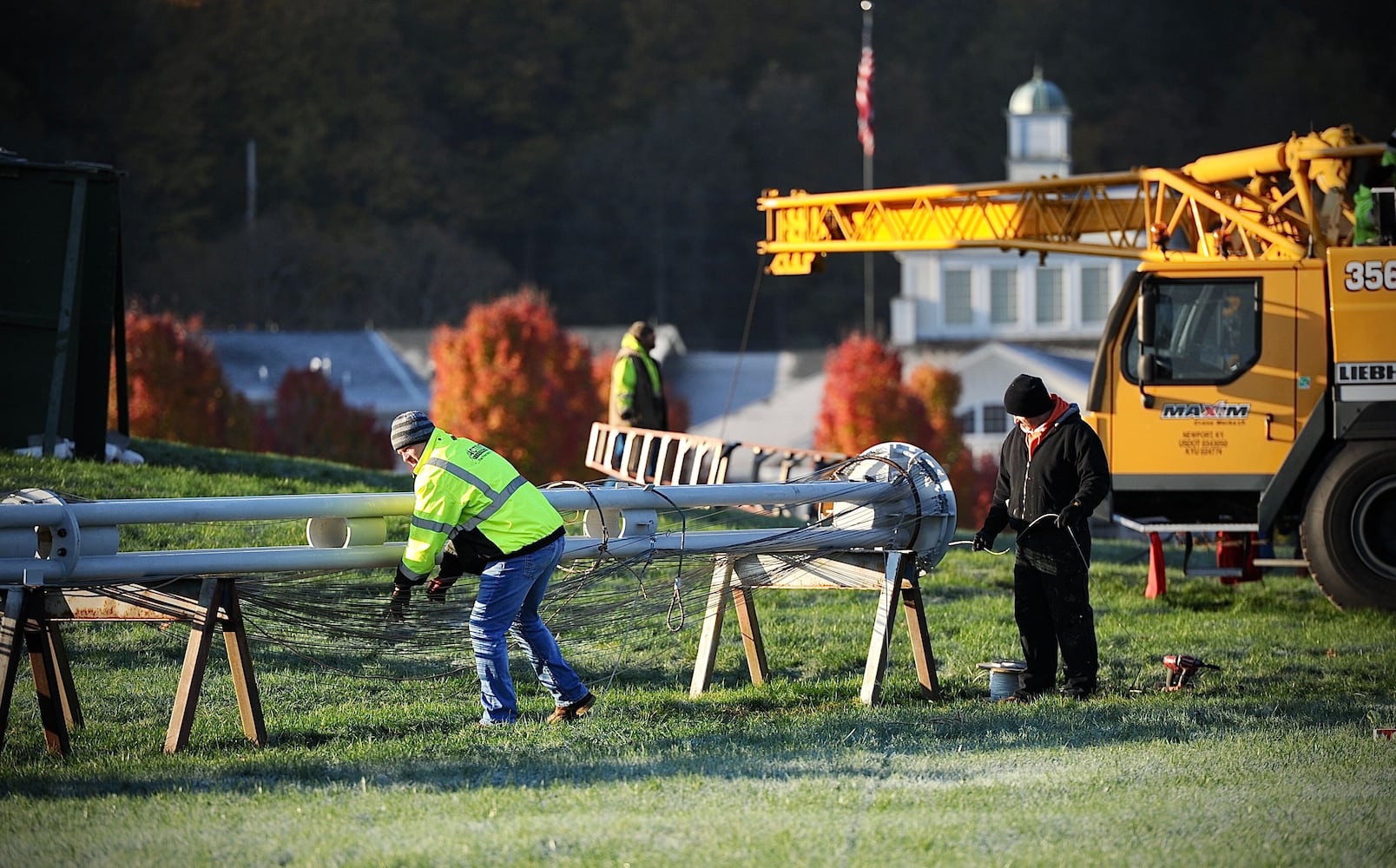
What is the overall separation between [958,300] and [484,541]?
58038mm

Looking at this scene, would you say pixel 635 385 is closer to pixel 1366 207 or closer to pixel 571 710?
pixel 1366 207

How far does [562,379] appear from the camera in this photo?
47.2 metres

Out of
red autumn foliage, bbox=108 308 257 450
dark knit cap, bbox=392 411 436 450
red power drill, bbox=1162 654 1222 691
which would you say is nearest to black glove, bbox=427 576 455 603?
dark knit cap, bbox=392 411 436 450

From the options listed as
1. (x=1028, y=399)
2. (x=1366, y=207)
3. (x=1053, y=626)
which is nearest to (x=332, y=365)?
(x=1366, y=207)

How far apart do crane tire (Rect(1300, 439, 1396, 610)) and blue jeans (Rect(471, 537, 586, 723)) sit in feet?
21.9

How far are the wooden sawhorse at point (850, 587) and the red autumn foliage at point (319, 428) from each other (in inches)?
1439

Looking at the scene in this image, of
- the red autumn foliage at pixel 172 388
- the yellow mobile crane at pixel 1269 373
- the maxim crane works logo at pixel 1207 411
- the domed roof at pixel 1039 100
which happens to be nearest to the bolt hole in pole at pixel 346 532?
the yellow mobile crane at pixel 1269 373

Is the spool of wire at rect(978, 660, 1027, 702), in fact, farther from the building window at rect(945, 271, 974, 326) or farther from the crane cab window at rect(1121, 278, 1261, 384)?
the building window at rect(945, 271, 974, 326)

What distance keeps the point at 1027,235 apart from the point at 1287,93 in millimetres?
70310

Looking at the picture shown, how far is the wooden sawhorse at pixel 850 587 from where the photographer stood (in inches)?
384

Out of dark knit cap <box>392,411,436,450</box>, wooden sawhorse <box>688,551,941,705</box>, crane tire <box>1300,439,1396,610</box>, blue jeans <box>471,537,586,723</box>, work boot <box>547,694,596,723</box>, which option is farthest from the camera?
crane tire <box>1300,439,1396,610</box>

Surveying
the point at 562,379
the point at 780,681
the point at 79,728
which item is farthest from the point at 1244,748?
the point at 562,379

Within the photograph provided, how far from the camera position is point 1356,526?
13336 mm

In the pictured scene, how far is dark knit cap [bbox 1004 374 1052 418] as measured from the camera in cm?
974
